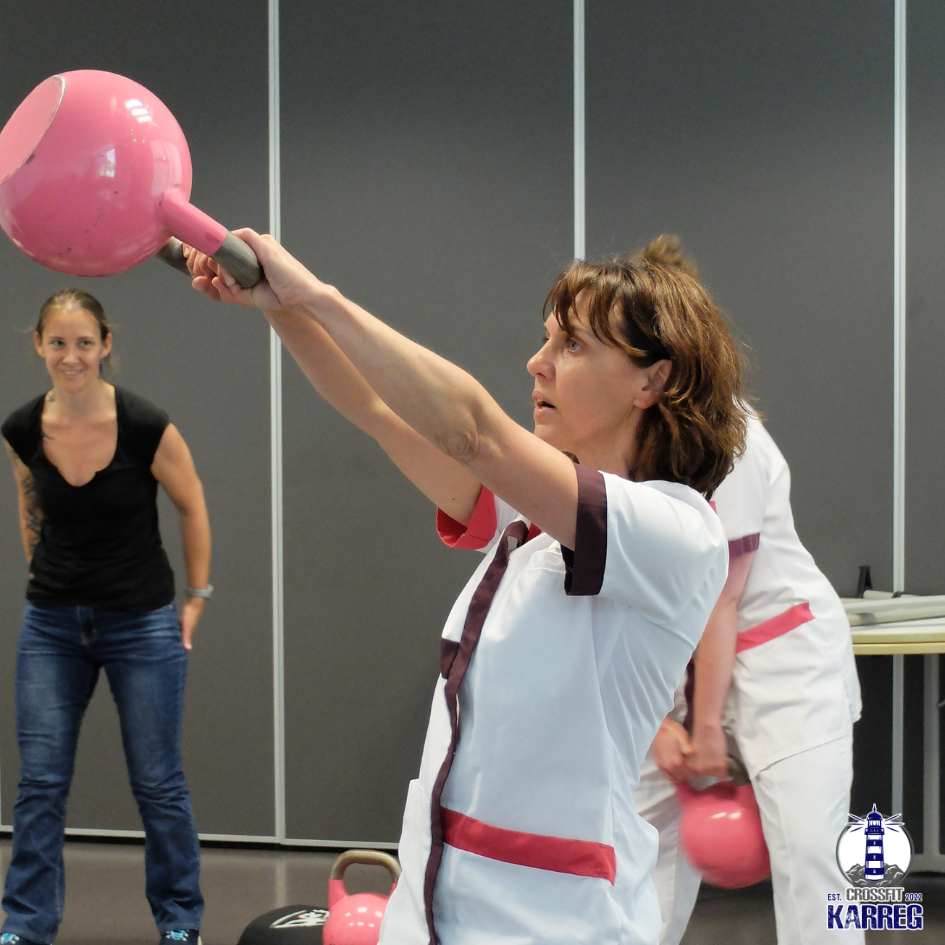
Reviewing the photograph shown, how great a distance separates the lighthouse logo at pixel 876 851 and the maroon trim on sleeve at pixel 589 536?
1675mm

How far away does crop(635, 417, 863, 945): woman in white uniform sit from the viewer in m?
1.70

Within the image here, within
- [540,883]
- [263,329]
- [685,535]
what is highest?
[263,329]

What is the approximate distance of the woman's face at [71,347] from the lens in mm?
2295

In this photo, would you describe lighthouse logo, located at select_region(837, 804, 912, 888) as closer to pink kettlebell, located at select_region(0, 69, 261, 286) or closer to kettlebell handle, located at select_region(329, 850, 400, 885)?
kettlebell handle, located at select_region(329, 850, 400, 885)

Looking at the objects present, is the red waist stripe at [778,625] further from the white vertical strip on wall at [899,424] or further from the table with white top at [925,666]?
the white vertical strip on wall at [899,424]

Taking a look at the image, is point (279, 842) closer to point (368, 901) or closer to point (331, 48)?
point (368, 901)

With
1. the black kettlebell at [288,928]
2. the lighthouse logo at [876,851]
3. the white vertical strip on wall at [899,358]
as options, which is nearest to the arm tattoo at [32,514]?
the black kettlebell at [288,928]

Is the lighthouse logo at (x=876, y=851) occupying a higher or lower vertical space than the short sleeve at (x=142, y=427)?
lower

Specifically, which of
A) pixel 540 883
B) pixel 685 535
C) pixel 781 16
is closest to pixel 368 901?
pixel 540 883

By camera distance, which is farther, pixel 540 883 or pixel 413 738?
pixel 413 738

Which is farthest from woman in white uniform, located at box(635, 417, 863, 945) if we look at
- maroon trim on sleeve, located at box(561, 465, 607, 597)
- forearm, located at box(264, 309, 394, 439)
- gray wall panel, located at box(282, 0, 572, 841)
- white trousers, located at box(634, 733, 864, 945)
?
gray wall panel, located at box(282, 0, 572, 841)

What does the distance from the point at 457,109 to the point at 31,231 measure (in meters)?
2.53

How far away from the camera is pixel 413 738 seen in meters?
3.18

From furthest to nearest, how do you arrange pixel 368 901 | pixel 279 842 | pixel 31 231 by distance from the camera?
pixel 279 842 → pixel 368 901 → pixel 31 231
